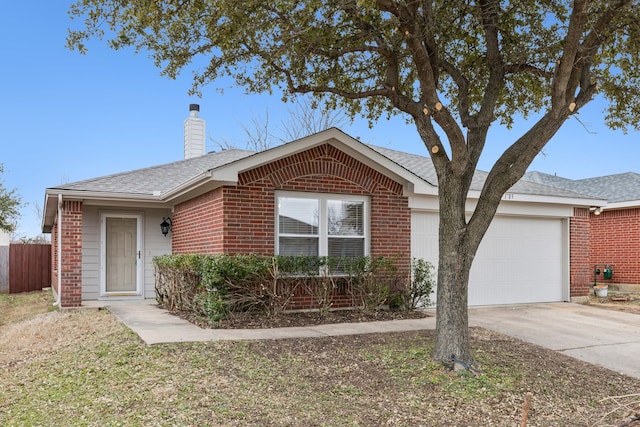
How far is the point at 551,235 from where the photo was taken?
44.4ft

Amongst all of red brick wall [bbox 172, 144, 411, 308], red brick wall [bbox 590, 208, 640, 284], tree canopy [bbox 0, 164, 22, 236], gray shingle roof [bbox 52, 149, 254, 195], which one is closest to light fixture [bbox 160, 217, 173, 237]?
gray shingle roof [bbox 52, 149, 254, 195]

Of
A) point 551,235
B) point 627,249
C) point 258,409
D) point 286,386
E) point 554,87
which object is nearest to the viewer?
point 258,409

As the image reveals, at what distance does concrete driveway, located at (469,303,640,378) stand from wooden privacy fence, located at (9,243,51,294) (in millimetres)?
16578

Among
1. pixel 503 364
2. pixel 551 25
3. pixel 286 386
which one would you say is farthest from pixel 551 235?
pixel 286 386

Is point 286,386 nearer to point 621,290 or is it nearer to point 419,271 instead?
point 419,271

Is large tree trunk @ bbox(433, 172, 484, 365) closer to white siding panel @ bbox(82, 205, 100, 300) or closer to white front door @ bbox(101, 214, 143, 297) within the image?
white front door @ bbox(101, 214, 143, 297)

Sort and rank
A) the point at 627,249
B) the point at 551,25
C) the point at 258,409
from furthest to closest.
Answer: the point at 627,249, the point at 551,25, the point at 258,409

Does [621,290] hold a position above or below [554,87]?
below

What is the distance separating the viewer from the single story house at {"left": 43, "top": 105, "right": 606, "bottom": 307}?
980cm

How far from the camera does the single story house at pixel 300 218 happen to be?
32.1 ft

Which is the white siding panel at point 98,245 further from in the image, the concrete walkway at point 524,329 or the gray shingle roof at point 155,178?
the concrete walkway at point 524,329

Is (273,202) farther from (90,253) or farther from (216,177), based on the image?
(90,253)

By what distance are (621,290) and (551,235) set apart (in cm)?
545

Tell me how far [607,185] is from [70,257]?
1855cm
